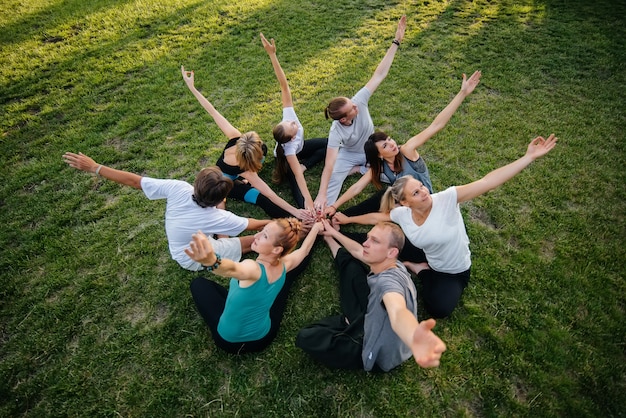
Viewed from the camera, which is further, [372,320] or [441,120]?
[441,120]

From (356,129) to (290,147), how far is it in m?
1.10

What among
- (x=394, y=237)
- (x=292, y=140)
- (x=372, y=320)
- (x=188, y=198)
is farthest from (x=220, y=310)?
(x=292, y=140)

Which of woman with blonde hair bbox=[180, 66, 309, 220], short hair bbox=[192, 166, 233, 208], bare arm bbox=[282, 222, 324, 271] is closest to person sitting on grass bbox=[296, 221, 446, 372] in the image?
bare arm bbox=[282, 222, 324, 271]

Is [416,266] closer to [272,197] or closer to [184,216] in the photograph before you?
[272,197]

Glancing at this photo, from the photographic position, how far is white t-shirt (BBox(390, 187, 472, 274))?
3748 mm

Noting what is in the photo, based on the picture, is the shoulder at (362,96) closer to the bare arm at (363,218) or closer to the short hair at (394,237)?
the bare arm at (363,218)

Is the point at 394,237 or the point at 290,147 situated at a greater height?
the point at 290,147

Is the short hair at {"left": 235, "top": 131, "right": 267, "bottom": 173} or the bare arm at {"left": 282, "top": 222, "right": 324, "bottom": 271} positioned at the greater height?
the short hair at {"left": 235, "top": 131, "right": 267, "bottom": 173}

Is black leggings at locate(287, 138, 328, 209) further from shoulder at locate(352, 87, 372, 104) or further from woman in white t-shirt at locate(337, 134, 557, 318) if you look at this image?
woman in white t-shirt at locate(337, 134, 557, 318)

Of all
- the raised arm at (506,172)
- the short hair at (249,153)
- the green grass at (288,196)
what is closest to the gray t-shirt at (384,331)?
the green grass at (288,196)

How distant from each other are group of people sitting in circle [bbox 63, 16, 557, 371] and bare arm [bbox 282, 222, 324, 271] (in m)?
0.02

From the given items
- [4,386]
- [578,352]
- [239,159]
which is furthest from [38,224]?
[578,352]

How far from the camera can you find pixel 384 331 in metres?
3.39

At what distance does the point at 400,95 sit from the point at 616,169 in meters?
4.14
